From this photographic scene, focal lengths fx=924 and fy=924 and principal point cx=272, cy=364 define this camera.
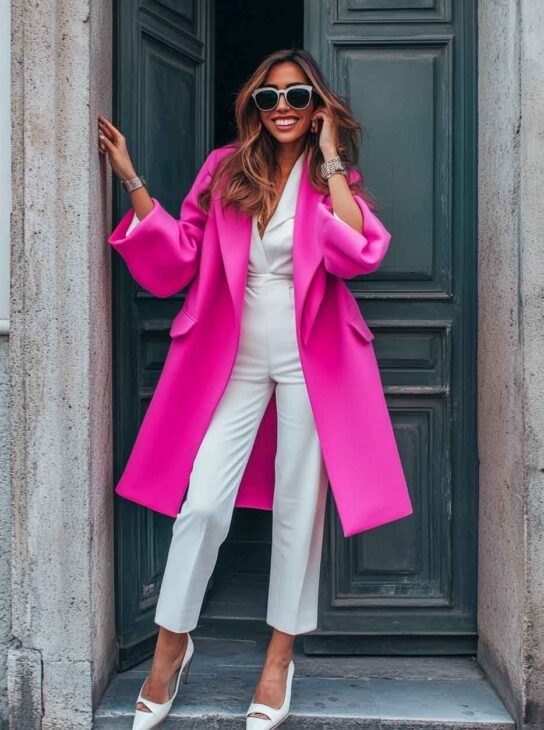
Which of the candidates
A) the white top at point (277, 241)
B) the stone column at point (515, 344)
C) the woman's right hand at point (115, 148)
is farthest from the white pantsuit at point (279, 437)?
the stone column at point (515, 344)

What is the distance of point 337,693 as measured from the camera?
130 inches

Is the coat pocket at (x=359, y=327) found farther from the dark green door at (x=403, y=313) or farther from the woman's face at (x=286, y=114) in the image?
the woman's face at (x=286, y=114)

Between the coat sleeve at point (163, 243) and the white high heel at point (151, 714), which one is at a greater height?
the coat sleeve at point (163, 243)

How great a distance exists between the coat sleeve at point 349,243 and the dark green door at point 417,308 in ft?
2.01

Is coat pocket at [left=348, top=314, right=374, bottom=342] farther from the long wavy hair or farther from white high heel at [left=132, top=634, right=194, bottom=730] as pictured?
white high heel at [left=132, top=634, right=194, bottom=730]

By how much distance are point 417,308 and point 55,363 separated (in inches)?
54.7

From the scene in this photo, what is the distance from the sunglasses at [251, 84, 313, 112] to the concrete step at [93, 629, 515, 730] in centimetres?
202

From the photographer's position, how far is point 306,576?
3.11 meters

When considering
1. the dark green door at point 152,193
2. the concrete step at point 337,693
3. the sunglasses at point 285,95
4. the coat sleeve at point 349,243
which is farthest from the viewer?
the dark green door at point 152,193

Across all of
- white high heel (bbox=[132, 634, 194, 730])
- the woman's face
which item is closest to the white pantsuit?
the woman's face

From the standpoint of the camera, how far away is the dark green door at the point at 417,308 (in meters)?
3.52

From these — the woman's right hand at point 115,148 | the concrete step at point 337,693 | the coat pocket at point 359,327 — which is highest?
the woman's right hand at point 115,148

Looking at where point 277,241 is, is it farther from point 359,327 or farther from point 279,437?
point 279,437

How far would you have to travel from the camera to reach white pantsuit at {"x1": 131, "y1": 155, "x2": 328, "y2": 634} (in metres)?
3.02
